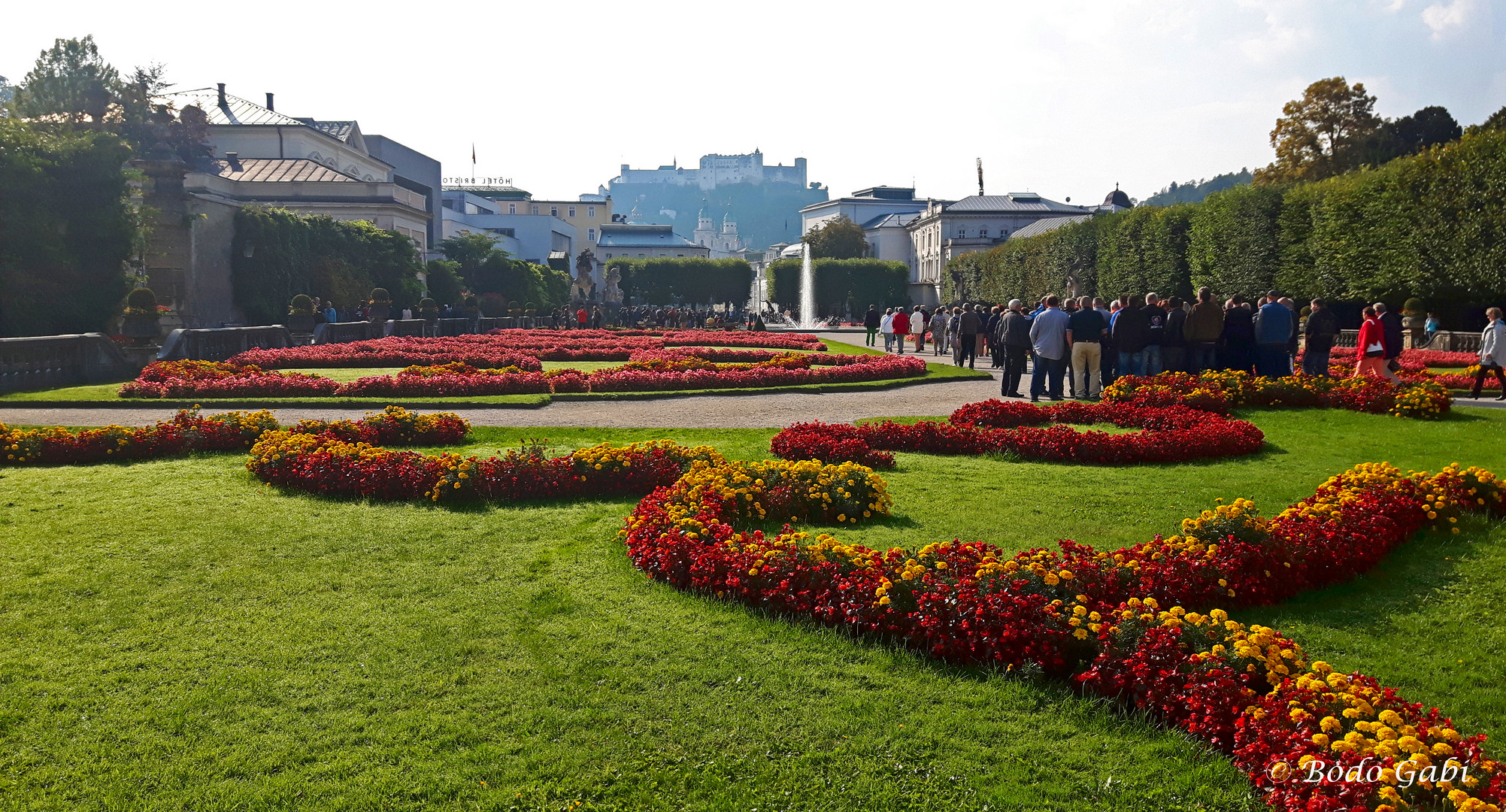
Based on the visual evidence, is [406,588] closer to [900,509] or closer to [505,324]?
[900,509]

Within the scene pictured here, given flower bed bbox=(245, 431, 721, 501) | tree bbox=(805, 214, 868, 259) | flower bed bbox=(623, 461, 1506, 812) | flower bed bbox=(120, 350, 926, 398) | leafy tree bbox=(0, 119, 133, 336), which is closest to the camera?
flower bed bbox=(623, 461, 1506, 812)

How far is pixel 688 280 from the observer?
9562 cm

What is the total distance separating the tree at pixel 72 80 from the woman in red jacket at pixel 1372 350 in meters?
59.3

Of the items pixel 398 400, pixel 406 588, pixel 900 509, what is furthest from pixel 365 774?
pixel 398 400

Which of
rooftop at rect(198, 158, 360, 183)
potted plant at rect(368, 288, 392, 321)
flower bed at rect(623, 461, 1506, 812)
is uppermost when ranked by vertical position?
rooftop at rect(198, 158, 360, 183)

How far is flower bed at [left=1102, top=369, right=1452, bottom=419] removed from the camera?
532 inches

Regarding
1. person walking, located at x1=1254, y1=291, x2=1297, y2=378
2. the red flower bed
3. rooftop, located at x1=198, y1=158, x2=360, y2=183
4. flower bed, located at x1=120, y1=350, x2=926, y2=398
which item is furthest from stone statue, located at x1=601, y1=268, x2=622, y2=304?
person walking, located at x1=1254, y1=291, x2=1297, y2=378

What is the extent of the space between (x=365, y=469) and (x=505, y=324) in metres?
40.7

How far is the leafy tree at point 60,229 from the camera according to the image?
78.4ft

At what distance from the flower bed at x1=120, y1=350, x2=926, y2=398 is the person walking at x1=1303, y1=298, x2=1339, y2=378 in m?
7.51

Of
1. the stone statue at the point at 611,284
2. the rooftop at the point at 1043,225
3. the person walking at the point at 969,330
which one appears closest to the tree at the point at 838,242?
the rooftop at the point at 1043,225

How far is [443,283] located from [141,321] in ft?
113

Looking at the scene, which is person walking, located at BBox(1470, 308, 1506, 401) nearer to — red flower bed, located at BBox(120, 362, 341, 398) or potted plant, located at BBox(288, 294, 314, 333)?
red flower bed, located at BBox(120, 362, 341, 398)

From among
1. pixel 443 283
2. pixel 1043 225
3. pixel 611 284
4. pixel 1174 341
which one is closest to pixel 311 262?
pixel 443 283
